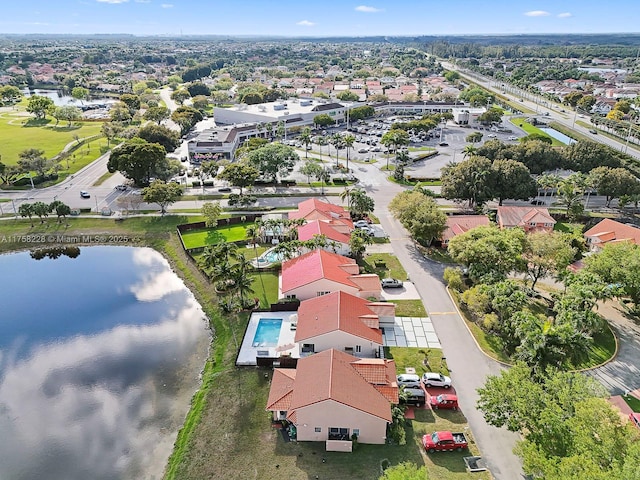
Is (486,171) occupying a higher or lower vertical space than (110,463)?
higher

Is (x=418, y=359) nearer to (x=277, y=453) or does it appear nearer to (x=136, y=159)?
(x=277, y=453)

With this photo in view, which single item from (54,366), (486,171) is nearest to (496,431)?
(54,366)

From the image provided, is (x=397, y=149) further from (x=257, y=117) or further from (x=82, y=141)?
(x=82, y=141)

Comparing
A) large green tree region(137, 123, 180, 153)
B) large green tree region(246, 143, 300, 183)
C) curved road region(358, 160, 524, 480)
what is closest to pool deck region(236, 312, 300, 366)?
curved road region(358, 160, 524, 480)

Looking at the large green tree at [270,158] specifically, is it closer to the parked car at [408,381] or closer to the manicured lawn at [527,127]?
the parked car at [408,381]

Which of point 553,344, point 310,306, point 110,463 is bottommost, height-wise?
point 110,463
